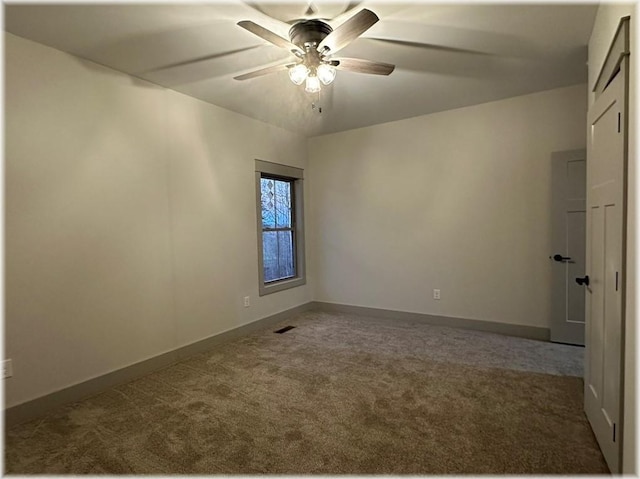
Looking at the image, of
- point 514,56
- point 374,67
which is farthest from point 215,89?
point 514,56

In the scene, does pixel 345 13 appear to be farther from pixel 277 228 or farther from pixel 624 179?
pixel 277 228

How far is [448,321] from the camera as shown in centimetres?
414

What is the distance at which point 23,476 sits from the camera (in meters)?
1.76

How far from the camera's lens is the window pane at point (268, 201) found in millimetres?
4480

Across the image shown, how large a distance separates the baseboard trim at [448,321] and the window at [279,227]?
636mm

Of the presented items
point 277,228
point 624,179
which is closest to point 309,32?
point 624,179

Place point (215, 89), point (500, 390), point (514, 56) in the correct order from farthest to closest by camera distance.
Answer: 1. point (215, 89)
2. point (514, 56)
3. point (500, 390)

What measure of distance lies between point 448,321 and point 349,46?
319cm

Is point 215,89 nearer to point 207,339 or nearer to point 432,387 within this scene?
point 207,339

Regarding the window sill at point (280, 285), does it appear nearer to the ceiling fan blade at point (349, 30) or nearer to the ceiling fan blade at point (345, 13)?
the ceiling fan blade at point (349, 30)

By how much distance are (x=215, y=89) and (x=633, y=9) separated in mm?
2969

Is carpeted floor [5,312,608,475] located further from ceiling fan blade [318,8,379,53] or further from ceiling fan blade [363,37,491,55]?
ceiling fan blade [363,37,491,55]

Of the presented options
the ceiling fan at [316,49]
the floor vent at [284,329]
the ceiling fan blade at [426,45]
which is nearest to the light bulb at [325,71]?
the ceiling fan at [316,49]

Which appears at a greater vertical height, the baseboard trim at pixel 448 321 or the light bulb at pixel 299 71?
the light bulb at pixel 299 71
